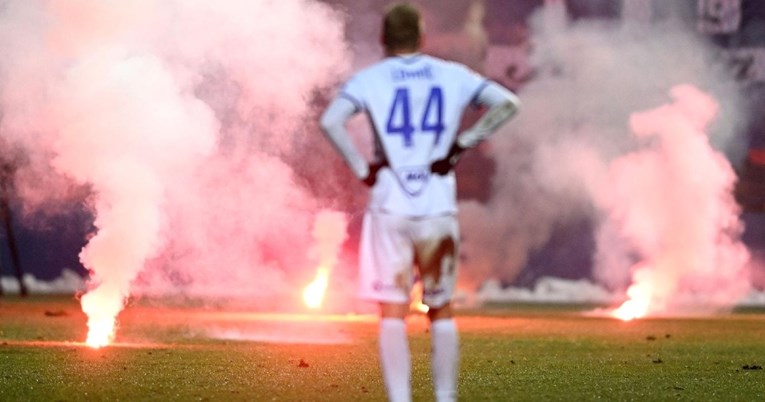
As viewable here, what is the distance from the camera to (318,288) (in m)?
39.5

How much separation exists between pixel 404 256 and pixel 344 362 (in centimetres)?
697

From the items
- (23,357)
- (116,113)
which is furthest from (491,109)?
(116,113)

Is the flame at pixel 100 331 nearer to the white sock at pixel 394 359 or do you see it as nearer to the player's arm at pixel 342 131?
the white sock at pixel 394 359

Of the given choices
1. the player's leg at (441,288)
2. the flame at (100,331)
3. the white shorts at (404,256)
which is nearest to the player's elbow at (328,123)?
the white shorts at (404,256)

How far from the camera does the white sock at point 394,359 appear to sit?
29.8 ft

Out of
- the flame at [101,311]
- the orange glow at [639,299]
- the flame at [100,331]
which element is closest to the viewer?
the flame at [101,311]

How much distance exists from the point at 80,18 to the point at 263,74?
6.17 meters

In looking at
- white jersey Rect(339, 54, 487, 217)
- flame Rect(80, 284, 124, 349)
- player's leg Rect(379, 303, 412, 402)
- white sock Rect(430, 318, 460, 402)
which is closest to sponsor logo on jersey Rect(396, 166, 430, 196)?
A: white jersey Rect(339, 54, 487, 217)

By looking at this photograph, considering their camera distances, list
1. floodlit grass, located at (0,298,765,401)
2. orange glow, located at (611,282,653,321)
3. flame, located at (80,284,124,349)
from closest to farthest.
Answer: floodlit grass, located at (0,298,765,401), flame, located at (80,284,124,349), orange glow, located at (611,282,653,321)

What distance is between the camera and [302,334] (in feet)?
73.7

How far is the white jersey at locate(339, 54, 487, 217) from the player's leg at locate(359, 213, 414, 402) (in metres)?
0.14

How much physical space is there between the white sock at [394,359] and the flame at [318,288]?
3008cm

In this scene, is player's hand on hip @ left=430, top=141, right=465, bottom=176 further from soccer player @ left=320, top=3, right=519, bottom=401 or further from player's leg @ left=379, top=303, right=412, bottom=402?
player's leg @ left=379, top=303, right=412, bottom=402

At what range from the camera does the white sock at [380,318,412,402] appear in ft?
29.8
